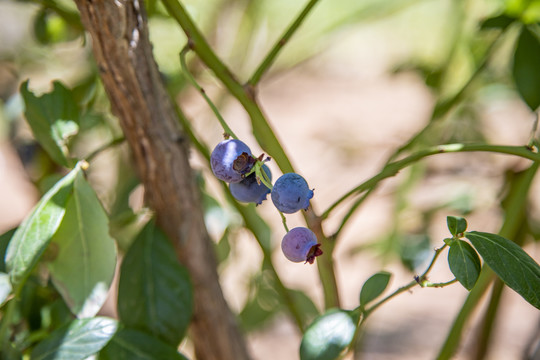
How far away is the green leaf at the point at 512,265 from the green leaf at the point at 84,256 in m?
0.30

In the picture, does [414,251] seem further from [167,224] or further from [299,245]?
[299,245]

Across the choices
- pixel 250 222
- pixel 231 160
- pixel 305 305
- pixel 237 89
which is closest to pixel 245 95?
pixel 237 89

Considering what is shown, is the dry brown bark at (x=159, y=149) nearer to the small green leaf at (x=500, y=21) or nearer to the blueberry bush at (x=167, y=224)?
the blueberry bush at (x=167, y=224)

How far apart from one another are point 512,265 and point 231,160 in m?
0.20

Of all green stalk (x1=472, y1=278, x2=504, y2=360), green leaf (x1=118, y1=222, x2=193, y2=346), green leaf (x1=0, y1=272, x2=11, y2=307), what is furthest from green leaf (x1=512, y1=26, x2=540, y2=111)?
green leaf (x1=0, y1=272, x2=11, y2=307)

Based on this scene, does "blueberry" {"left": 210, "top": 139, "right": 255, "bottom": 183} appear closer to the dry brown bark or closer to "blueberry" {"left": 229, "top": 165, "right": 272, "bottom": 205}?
"blueberry" {"left": 229, "top": 165, "right": 272, "bottom": 205}

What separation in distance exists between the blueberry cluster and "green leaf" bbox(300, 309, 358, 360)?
9cm

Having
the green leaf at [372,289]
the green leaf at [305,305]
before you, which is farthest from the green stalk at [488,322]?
the green leaf at [372,289]

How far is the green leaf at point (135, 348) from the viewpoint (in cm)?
51

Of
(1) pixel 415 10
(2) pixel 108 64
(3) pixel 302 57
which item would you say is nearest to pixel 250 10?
(3) pixel 302 57

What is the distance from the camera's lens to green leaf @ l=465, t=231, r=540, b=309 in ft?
1.30

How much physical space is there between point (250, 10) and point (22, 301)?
3.01ft

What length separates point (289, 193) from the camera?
38 centimetres

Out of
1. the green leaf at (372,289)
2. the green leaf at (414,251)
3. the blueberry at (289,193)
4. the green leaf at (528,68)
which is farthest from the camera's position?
the green leaf at (414,251)
